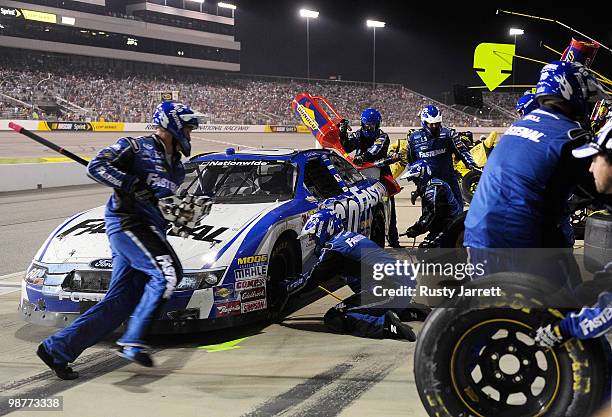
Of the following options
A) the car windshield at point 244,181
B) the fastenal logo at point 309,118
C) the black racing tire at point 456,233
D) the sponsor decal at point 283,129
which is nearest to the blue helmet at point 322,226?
the car windshield at point 244,181

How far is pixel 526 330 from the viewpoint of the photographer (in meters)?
2.92

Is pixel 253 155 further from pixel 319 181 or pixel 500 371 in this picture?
pixel 500 371

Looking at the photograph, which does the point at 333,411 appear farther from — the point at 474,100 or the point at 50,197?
the point at 50,197

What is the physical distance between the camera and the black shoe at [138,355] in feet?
14.4

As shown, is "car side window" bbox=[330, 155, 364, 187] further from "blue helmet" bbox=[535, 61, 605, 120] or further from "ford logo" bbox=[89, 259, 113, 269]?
"blue helmet" bbox=[535, 61, 605, 120]

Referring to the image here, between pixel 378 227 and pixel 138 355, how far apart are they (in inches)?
168

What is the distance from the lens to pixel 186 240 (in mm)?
5457

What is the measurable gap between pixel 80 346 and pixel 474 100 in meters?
5.59

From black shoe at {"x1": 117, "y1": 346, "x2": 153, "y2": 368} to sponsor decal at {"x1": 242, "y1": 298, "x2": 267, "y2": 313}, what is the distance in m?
1.08

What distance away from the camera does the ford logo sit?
5184 millimetres

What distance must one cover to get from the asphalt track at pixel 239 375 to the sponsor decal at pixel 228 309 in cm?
23

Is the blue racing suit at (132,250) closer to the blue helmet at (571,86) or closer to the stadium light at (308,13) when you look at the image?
the blue helmet at (571,86)

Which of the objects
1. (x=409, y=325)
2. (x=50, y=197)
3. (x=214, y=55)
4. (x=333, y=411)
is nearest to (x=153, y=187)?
(x=333, y=411)

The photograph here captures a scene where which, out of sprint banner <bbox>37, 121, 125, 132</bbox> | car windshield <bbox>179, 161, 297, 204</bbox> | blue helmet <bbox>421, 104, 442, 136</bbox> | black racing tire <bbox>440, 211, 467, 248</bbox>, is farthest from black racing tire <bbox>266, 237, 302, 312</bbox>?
sprint banner <bbox>37, 121, 125, 132</bbox>
